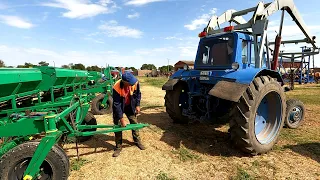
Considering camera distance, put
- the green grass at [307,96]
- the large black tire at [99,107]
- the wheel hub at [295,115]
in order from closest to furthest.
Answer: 1. the wheel hub at [295,115]
2. the large black tire at [99,107]
3. the green grass at [307,96]

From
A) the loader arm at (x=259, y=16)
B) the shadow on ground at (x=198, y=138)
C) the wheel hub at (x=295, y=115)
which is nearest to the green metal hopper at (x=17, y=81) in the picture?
Answer: the shadow on ground at (x=198, y=138)

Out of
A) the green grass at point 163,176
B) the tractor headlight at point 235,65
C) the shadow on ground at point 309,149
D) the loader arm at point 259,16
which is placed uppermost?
the loader arm at point 259,16

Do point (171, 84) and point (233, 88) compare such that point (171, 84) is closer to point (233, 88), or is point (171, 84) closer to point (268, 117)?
point (233, 88)

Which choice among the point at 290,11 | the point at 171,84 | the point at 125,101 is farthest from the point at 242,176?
the point at 290,11

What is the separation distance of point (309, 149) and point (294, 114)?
1.69 meters

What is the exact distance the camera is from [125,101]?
190 inches

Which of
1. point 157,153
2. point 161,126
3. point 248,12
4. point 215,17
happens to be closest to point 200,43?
point 215,17

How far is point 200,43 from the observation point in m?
5.89

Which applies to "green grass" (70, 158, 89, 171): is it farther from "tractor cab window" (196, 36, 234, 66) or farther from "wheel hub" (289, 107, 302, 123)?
"wheel hub" (289, 107, 302, 123)

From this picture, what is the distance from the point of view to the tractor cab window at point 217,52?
5.11m

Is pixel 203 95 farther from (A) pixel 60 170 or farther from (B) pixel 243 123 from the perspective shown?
(A) pixel 60 170

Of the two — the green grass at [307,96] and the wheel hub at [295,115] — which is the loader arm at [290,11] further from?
the green grass at [307,96]

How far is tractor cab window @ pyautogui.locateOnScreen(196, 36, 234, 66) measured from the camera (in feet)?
16.8

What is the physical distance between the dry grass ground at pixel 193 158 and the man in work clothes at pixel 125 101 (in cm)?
23
